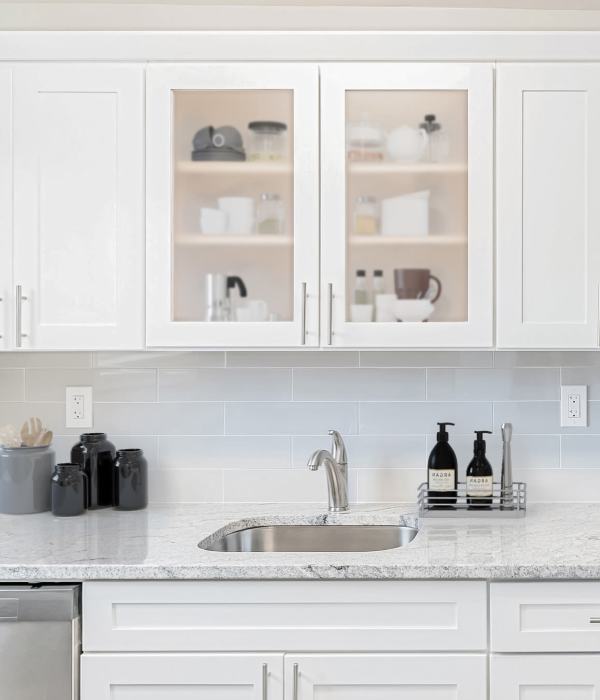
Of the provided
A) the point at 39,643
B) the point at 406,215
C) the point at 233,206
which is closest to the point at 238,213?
the point at 233,206

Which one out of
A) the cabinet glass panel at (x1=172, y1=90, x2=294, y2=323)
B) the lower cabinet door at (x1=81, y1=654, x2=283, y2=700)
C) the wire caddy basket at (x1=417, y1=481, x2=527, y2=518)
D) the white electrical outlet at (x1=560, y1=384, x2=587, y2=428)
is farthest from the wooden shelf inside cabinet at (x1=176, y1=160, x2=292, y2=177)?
the lower cabinet door at (x1=81, y1=654, x2=283, y2=700)

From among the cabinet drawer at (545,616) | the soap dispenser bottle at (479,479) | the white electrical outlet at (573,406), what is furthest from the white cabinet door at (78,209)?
the white electrical outlet at (573,406)

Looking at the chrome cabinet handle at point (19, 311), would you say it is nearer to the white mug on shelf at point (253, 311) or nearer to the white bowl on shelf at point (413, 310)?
the white mug on shelf at point (253, 311)

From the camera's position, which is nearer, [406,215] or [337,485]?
[406,215]

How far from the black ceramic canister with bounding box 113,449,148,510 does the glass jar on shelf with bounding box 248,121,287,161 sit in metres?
0.91

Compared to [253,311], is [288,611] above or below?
below

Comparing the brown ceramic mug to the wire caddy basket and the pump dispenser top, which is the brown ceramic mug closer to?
the pump dispenser top

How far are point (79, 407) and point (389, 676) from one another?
4.06 ft

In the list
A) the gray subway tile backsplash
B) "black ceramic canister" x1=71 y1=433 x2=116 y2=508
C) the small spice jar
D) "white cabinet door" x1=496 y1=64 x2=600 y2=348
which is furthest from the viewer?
the gray subway tile backsplash

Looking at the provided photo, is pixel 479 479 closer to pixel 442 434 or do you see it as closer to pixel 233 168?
pixel 442 434

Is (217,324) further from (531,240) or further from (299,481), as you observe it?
(531,240)

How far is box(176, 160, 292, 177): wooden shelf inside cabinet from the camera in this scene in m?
2.13

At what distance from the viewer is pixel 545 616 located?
1.78 m
